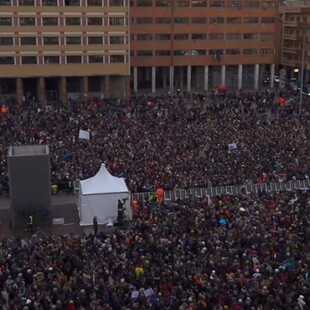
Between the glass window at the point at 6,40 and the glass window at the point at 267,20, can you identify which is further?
the glass window at the point at 267,20

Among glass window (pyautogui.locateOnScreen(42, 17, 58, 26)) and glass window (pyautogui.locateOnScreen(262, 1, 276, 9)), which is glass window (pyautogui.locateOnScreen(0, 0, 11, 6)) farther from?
glass window (pyautogui.locateOnScreen(262, 1, 276, 9))

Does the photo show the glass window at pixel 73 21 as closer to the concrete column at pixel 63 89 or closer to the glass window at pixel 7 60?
the concrete column at pixel 63 89

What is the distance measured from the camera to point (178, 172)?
30.2 metres

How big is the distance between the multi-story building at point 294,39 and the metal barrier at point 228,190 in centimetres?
4482

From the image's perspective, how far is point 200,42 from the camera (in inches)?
2751

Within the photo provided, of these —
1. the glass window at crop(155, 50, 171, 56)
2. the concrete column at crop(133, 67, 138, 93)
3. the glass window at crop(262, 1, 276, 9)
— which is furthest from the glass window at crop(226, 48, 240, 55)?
the concrete column at crop(133, 67, 138, 93)

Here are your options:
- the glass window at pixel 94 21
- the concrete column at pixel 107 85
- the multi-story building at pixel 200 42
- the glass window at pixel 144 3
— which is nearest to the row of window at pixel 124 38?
the multi-story building at pixel 200 42

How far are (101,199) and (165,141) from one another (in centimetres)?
1097

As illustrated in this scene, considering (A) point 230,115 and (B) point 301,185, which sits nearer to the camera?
(B) point 301,185

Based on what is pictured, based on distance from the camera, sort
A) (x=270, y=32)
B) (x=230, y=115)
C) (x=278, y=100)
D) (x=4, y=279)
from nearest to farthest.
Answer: (x=4, y=279) < (x=230, y=115) < (x=278, y=100) < (x=270, y=32)

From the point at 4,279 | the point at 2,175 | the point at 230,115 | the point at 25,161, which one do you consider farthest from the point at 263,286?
the point at 230,115

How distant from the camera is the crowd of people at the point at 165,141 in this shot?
99.9 ft

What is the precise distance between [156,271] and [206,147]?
1708 centimetres

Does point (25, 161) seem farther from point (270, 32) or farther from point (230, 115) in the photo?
point (270, 32)
